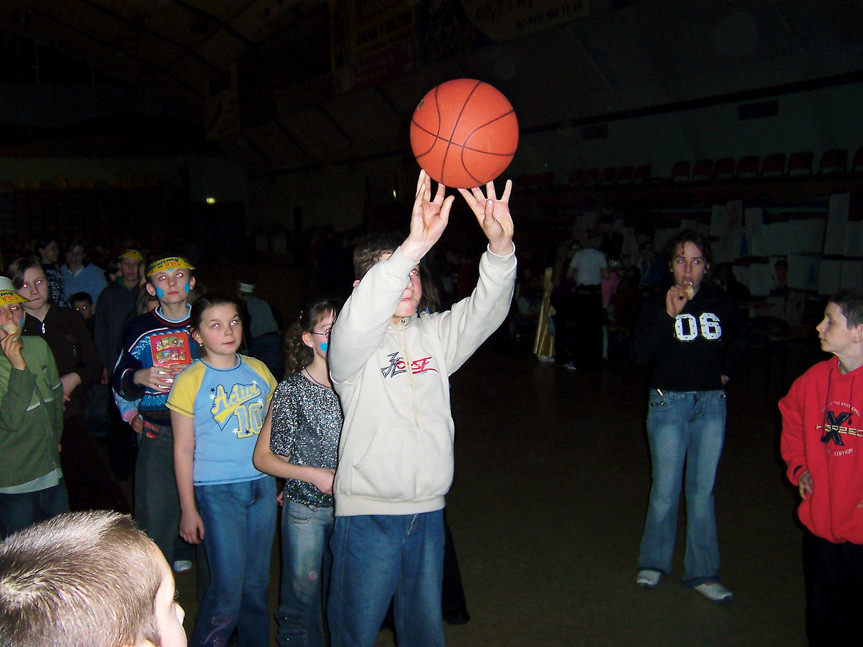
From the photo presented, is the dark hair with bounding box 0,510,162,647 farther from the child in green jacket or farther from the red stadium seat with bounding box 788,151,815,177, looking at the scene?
the red stadium seat with bounding box 788,151,815,177

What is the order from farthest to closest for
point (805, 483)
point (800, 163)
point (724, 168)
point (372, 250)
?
point (724, 168)
point (800, 163)
point (805, 483)
point (372, 250)

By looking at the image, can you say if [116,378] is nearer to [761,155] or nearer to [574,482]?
[574,482]

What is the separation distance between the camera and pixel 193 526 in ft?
9.98

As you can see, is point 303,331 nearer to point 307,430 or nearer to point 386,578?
point 307,430

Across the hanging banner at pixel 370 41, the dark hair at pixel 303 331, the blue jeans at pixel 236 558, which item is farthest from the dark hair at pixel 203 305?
the hanging banner at pixel 370 41

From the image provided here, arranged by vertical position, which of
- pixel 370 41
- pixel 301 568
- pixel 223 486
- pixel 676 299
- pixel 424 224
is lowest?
pixel 301 568

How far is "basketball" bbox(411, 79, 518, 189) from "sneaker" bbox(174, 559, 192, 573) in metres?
2.94

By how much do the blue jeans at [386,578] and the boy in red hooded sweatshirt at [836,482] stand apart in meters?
1.54

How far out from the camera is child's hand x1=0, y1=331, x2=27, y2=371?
10.8 ft

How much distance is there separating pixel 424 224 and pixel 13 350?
2.24 meters

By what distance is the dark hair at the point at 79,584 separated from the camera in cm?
92

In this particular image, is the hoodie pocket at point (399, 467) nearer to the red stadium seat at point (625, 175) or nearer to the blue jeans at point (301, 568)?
the blue jeans at point (301, 568)

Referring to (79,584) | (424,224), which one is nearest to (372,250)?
(424,224)

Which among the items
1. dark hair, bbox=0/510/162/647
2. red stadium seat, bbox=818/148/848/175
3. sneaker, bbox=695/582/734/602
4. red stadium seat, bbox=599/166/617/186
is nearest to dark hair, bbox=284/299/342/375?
dark hair, bbox=0/510/162/647
